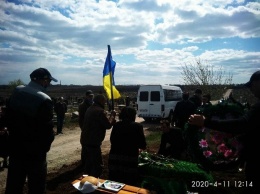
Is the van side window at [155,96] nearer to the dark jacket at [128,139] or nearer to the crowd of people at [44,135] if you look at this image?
the crowd of people at [44,135]

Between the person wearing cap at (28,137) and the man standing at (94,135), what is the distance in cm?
213

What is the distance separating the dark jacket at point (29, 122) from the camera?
355 centimetres

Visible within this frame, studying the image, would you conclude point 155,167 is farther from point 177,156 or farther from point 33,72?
point 33,72

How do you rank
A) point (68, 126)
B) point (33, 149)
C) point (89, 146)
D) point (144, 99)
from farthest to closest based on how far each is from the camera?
point (144, 99)
point (68, 126)
point (89, 146)
point (33, 149)

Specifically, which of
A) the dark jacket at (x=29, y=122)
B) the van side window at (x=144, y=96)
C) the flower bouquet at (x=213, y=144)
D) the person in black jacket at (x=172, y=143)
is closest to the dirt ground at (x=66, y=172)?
the person in black jacket at (x=172, y=143)

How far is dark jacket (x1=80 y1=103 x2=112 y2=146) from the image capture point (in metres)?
5.83

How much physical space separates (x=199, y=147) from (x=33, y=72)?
8.42 ft

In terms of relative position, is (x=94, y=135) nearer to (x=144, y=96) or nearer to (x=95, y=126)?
(x=95, y=126)

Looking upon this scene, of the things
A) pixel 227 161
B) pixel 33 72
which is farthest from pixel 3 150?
pixel 227 161

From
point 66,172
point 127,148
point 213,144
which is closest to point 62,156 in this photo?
point 66,172

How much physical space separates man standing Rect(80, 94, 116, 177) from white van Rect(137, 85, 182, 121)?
1293 centimetres

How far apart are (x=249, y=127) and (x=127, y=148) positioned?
225 centimetres

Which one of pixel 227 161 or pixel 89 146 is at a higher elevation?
pixel 227 161

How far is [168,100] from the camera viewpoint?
758 inches
